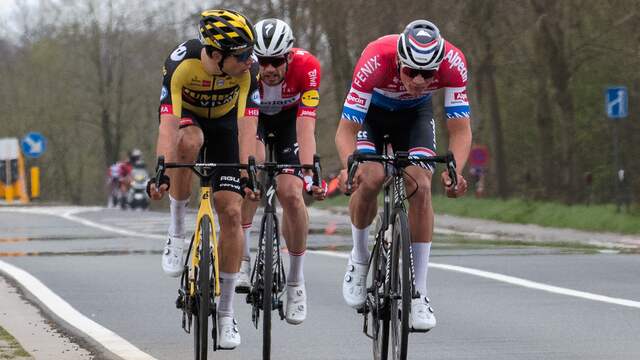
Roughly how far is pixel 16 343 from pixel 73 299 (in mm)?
3545

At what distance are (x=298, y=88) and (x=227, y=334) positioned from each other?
2180 mm

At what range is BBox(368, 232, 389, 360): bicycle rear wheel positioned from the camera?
8500 millimetres

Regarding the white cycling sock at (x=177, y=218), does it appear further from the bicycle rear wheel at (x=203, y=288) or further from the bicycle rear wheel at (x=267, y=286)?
the bicycle rear wheel at (x=203, y=288)

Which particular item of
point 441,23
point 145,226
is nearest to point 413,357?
point 145,226

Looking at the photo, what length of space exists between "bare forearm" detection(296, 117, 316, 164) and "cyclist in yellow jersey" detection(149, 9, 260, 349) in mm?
815

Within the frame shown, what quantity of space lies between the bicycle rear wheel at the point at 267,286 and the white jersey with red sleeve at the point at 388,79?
0.81 m

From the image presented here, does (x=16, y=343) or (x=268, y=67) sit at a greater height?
(x=268, y=67)

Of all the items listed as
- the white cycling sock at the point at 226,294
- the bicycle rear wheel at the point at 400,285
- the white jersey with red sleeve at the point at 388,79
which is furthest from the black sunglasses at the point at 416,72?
the white cycling sock at the point at 226,294

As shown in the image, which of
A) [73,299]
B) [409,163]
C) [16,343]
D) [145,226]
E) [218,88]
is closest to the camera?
[409,163]

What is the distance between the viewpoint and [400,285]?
27.0ft

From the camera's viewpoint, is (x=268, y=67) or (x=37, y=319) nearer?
(x=268, y=67)

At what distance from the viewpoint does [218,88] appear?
9.21 m

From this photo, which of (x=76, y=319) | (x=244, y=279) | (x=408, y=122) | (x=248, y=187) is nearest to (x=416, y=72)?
(x=408, y=122)

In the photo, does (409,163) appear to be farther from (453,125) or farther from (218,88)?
(218,88)
